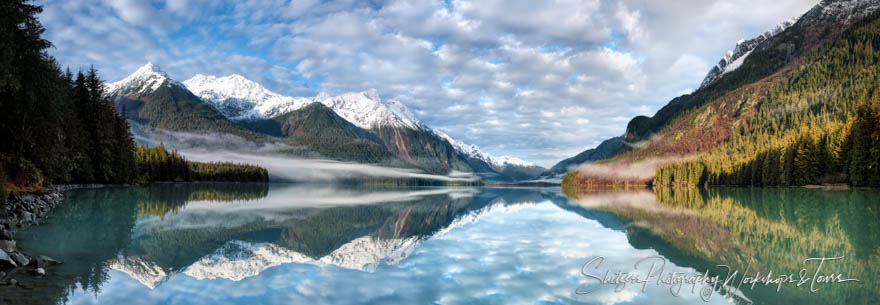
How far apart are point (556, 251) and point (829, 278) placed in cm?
688

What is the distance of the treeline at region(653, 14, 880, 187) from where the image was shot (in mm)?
66125

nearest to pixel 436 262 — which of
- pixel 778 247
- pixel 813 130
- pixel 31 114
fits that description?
pixel 778 247

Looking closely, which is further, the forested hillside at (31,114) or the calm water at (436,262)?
the forested hillside at (31,114)

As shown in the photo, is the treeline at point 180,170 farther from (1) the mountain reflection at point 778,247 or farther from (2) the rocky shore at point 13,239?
(1) the mountain reflection at point 778,247

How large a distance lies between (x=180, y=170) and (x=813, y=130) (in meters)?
154

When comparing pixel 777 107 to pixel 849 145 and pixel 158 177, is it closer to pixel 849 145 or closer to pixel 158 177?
pixel 849 145

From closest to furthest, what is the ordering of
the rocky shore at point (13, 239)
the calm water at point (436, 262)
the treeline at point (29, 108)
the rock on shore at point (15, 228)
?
the calm water at point (436, 262), the rocky shore at point (13, 239), the rock on shore at point (15, 228), the treeline at point (29, 108)

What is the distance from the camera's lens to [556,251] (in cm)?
1467

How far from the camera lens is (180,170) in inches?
4926

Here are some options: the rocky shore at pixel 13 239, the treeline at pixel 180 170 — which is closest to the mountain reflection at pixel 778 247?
the rocky shore at pixel 13 239

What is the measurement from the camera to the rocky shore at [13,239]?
9.88m

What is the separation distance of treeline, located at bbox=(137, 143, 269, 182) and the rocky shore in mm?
70731

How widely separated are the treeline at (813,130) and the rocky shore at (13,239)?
85.1m

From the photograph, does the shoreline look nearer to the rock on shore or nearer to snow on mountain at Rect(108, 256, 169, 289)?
the rock on shore
